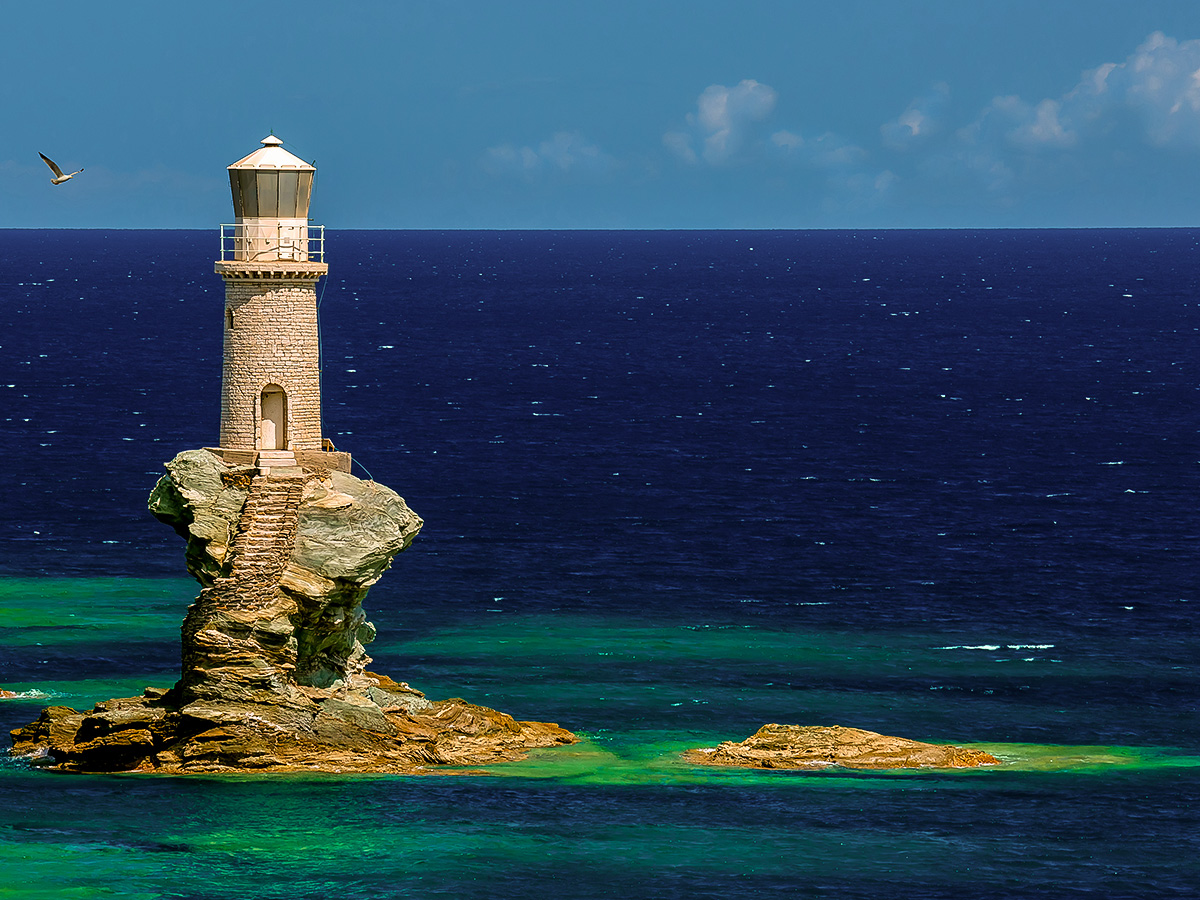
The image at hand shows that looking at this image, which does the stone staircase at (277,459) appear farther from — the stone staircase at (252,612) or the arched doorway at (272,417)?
the stone staircase at (252,612)

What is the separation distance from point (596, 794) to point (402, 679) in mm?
17021

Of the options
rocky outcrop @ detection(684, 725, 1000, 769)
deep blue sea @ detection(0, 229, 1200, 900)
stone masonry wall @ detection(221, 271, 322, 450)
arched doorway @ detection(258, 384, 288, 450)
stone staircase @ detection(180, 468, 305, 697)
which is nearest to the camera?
deep blue sea @ detection(0, 229, 1200, 900)

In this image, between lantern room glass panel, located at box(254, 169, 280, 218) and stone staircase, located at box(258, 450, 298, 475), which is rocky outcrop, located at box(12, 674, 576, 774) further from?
lantern room glass panel, located at box(254, 169, 280, 218)

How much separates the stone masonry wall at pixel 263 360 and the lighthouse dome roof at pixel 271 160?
12.2ft

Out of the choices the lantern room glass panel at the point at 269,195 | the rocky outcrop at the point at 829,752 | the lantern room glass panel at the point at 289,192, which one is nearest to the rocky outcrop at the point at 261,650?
the rocky outcrop at the point at 829,752

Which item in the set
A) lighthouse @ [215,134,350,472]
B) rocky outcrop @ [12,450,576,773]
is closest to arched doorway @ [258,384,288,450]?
lighthouse @ [215,134,350,472]

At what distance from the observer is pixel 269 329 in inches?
2461

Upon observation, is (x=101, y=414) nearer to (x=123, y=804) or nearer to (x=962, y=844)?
(x=123, y=804)

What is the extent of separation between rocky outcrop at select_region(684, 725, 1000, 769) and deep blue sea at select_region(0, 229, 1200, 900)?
3.77 ft

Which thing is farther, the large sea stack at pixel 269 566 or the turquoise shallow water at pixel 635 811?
the large sea stack at pixel 269 566

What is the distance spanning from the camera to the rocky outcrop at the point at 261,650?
60.4 m

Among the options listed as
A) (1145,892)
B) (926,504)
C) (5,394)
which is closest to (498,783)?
(1145,892)

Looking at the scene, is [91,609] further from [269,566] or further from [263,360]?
[263,360]

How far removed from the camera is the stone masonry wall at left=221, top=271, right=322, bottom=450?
205ft
